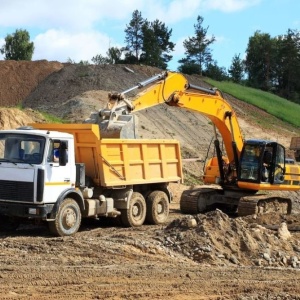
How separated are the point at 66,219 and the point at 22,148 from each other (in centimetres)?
176

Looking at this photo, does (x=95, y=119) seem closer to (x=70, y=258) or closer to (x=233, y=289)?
(x=70, y=258)

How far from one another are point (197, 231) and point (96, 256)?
7.40 ft

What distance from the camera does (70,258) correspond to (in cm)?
1094

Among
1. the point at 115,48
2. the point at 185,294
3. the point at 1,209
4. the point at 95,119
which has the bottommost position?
the point at 185,294

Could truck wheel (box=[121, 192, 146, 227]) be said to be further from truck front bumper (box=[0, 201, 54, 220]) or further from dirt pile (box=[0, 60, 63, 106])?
dirt pile (box=[0, 60, 63, 106])

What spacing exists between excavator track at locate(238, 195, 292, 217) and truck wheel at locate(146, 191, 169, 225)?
2364 millimetres

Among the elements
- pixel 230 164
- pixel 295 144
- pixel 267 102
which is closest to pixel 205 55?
pixel 267 102

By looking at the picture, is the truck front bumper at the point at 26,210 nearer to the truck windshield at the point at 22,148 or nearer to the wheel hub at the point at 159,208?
the truck windshield at the point at 22,148

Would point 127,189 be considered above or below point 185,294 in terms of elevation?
above

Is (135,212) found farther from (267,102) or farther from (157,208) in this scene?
(267,102)

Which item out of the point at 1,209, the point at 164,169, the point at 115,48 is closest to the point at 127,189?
the point at 164,169

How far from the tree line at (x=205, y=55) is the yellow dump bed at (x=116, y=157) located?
47.5 m

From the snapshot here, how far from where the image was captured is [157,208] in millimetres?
16734

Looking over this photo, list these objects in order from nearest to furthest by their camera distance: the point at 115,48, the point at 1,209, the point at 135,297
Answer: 1. the point at 135,297
2. the point at 1,209
3. the point at 115,48
